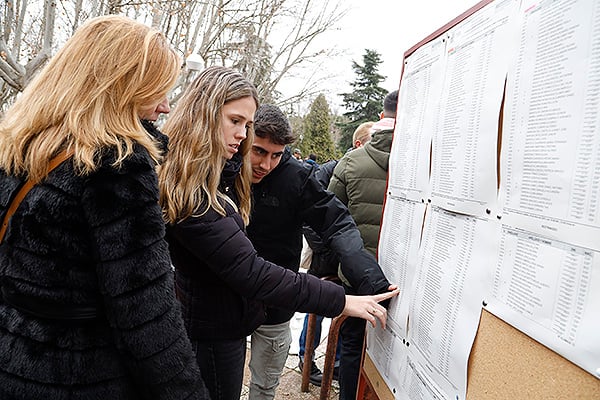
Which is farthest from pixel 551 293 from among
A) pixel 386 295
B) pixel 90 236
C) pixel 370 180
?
pixel 370 180

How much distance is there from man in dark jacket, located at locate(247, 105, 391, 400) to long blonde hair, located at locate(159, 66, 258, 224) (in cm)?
37

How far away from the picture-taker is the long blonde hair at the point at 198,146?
148cm

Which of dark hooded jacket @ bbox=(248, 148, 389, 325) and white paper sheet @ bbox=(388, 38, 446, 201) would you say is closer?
white paper sheet @ bbox=(388, 38, 446, 201)

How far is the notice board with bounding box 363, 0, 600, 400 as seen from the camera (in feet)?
2.62

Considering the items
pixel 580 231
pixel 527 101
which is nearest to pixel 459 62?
pixel 527 101

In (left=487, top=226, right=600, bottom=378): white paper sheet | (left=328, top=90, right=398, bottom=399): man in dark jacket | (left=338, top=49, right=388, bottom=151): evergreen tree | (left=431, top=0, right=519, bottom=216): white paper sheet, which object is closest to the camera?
(left=487, top=226, right=600, bottom=378): white paper sheet

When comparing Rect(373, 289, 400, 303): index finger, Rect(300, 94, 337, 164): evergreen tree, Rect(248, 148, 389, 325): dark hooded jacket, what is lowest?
Rect(373, 289, 400, 303): index finger

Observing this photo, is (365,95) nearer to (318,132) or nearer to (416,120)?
(318,132)

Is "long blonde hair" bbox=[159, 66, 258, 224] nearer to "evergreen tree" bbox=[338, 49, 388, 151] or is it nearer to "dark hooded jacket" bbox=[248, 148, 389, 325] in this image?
"dark hooded jacket" bbox=[248, 148, 389, 325]

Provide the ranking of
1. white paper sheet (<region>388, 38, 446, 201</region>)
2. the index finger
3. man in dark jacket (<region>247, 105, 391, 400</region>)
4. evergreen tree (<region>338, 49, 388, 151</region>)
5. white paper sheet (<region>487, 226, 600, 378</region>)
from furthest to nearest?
evergreen tree (<region>338, 49, 388, 151</region>)
man in dark jacket (<region>247, 105, 391, 400</region>)
the index finger
white paper sheet (<region>388, 38, 446, 201</region>)
white paper sheet (<region>487, 226, 600, 378</region>)

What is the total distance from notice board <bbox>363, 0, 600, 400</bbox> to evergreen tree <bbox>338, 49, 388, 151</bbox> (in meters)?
25.6

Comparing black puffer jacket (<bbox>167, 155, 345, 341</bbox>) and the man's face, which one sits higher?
the man's face

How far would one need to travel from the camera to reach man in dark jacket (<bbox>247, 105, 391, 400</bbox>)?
2.10 meters

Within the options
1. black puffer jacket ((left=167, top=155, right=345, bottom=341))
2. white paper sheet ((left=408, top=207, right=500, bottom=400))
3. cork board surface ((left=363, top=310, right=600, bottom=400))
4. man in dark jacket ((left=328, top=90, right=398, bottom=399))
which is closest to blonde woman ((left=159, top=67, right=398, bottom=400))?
black puffer jacket ((left=167, top=155, right=345, bottom=341))
